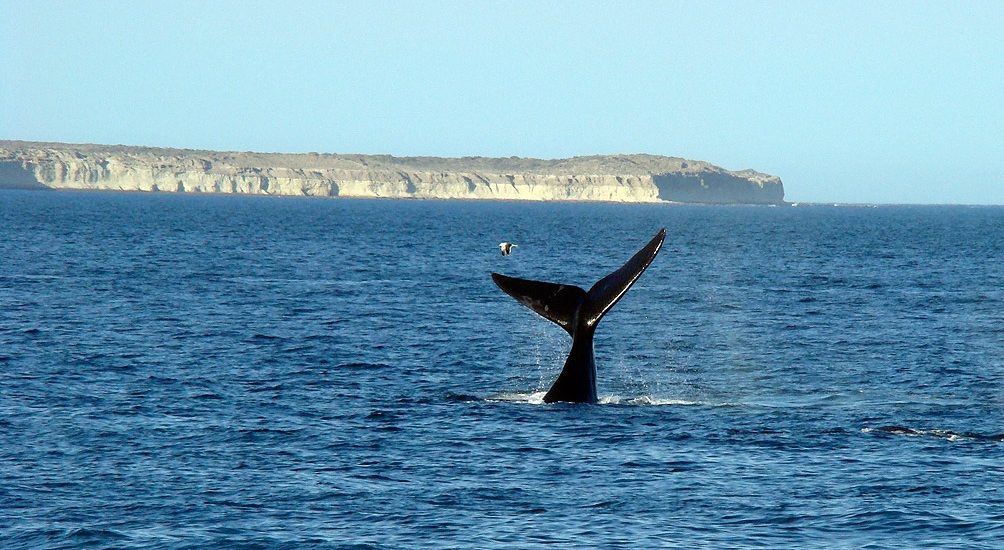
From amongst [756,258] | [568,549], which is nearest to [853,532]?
[568,549]

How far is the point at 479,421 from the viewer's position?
23.1 meters

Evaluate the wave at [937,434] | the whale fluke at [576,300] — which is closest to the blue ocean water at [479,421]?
the wave at [937,434]

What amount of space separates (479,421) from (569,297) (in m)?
2.62

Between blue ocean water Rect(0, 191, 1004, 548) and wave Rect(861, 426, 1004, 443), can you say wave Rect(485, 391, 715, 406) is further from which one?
wave Rect(861, 426, 1004, 443)

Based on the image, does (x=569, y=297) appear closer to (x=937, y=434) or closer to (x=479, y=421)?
(x=479, y=421)

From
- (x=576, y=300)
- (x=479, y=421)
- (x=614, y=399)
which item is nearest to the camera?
(x=576, y=300)

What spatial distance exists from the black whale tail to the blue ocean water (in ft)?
5.86

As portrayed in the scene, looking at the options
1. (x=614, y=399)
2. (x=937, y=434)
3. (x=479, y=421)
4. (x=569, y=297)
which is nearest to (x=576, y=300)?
(x=569, y=297)

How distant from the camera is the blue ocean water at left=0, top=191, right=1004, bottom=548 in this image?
16297 mm

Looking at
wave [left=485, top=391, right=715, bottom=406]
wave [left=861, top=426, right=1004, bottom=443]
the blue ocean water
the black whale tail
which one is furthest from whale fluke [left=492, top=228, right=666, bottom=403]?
wave [left=861, top=426, right=1004, bottom=443]

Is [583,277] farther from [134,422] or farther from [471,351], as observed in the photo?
[134,422]

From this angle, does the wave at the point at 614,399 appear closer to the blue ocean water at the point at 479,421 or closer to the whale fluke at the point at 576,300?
the blue ocean water at the point at 479,421

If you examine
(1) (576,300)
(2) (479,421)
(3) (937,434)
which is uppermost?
(1) (576,300)

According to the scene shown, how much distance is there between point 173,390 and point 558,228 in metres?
120
